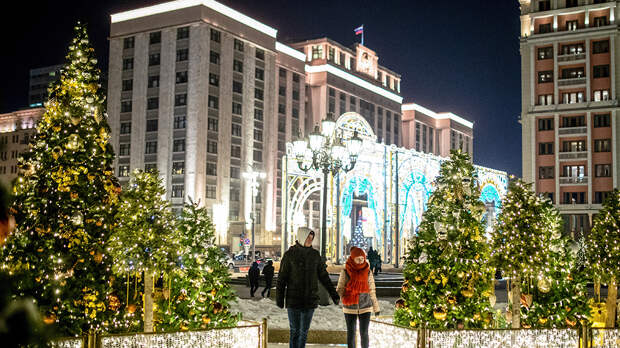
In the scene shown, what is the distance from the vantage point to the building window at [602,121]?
5559 centimetres

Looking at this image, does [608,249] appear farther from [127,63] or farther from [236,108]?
[127,63]

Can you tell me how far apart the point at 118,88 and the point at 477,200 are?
64.2 m

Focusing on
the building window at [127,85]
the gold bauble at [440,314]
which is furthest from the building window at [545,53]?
the gold bauble at [440,314]

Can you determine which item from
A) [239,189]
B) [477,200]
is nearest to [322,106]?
[239,189]

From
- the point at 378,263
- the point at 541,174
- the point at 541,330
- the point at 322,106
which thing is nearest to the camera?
the point at 541,330

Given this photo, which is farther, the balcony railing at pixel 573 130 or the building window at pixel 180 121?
the building window at pixel 180 121

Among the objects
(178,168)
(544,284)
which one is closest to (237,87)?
(178,168)

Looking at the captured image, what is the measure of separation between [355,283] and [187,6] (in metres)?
61.1

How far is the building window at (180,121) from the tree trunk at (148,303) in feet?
185

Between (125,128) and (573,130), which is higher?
(125,128)

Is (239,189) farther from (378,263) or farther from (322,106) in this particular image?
(378,263)

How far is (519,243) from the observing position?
9148 millimetres

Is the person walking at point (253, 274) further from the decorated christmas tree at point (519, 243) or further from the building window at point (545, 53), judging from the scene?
the building window at point (545, 53)

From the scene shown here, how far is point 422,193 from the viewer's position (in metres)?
42.1
